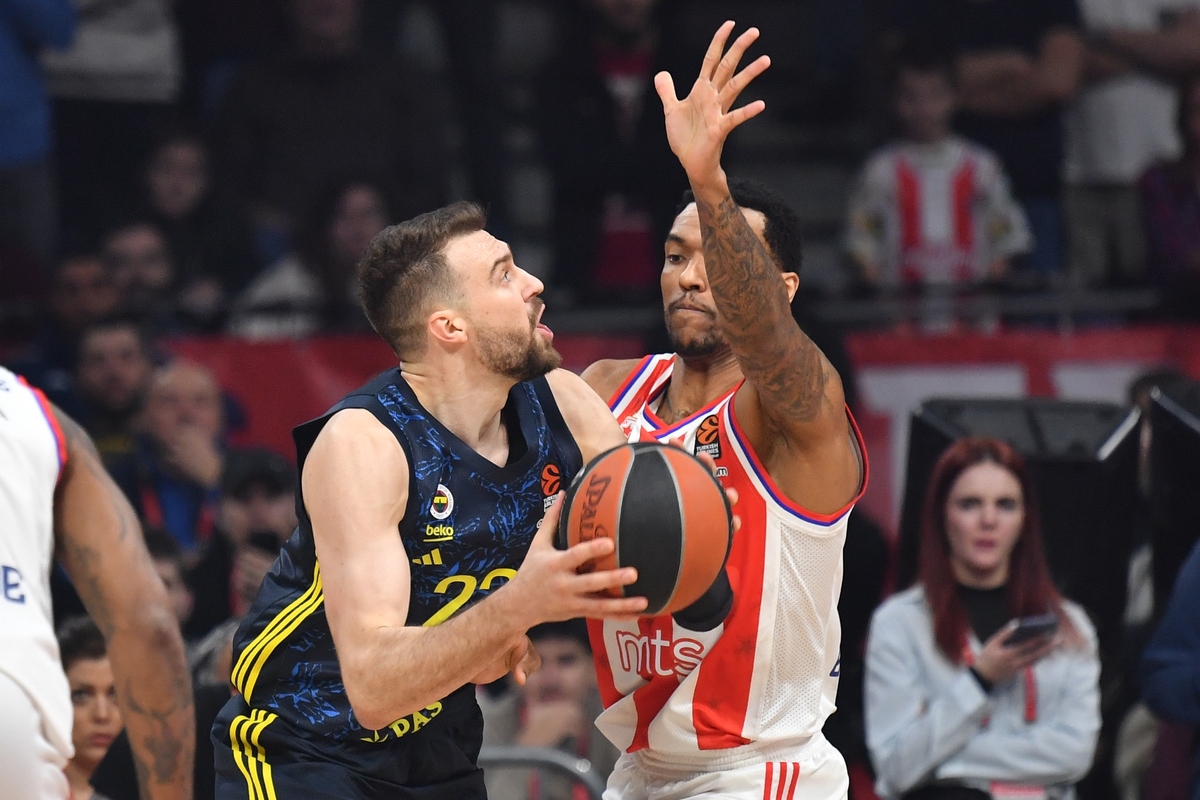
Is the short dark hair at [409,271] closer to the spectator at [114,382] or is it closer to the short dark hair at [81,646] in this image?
the short dark hair at [81,646]

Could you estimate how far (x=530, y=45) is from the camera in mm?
10438

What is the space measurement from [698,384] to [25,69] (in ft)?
16.3

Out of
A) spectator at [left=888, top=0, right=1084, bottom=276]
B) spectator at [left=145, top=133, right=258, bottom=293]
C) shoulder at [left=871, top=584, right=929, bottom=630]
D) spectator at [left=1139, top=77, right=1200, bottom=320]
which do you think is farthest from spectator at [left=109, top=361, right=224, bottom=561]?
spectator at [left=1139, top=77, right=1200, bottom=320]

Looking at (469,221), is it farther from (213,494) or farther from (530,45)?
(530,45)

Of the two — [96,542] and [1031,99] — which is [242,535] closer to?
[96,542]

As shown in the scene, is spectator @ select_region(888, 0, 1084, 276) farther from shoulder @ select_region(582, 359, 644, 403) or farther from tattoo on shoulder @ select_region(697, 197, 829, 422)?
tattoo on shoulder @ select_region(697, 197, 829, 422)

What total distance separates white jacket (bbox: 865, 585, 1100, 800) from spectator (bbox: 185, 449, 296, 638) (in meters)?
2.33

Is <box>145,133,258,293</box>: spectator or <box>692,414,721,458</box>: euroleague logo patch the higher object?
<box>145,133,258,293</box>: spectator

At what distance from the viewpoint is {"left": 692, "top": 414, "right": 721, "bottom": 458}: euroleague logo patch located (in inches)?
170

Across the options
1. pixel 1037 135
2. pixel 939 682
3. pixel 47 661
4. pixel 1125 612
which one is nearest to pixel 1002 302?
pixel 1037 135

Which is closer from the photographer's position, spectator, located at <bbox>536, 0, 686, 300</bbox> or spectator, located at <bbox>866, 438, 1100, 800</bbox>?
spectator, located at <bbox>866, 438, 1100, 800</bbox>

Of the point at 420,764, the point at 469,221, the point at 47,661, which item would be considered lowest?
the point at 420,764

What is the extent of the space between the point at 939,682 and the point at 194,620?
2.94 m

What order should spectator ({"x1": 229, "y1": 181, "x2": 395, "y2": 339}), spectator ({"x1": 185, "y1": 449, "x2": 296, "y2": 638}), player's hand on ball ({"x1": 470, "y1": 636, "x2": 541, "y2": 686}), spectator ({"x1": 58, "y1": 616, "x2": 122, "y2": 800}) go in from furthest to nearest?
spectator ({"x1": 229, "y1": 181, "x2": 395, "y2": 339}) < spectator ({"x1": 185, "y1": 449, "x2": 296, "y2": 638}) < spectator ({"x1": 58, "y1": 616, "x2": 122, "y2": 800}) < player's hand on ball ({"x1": 470, "y1": 636, "x2": 541, "y2": 686})
